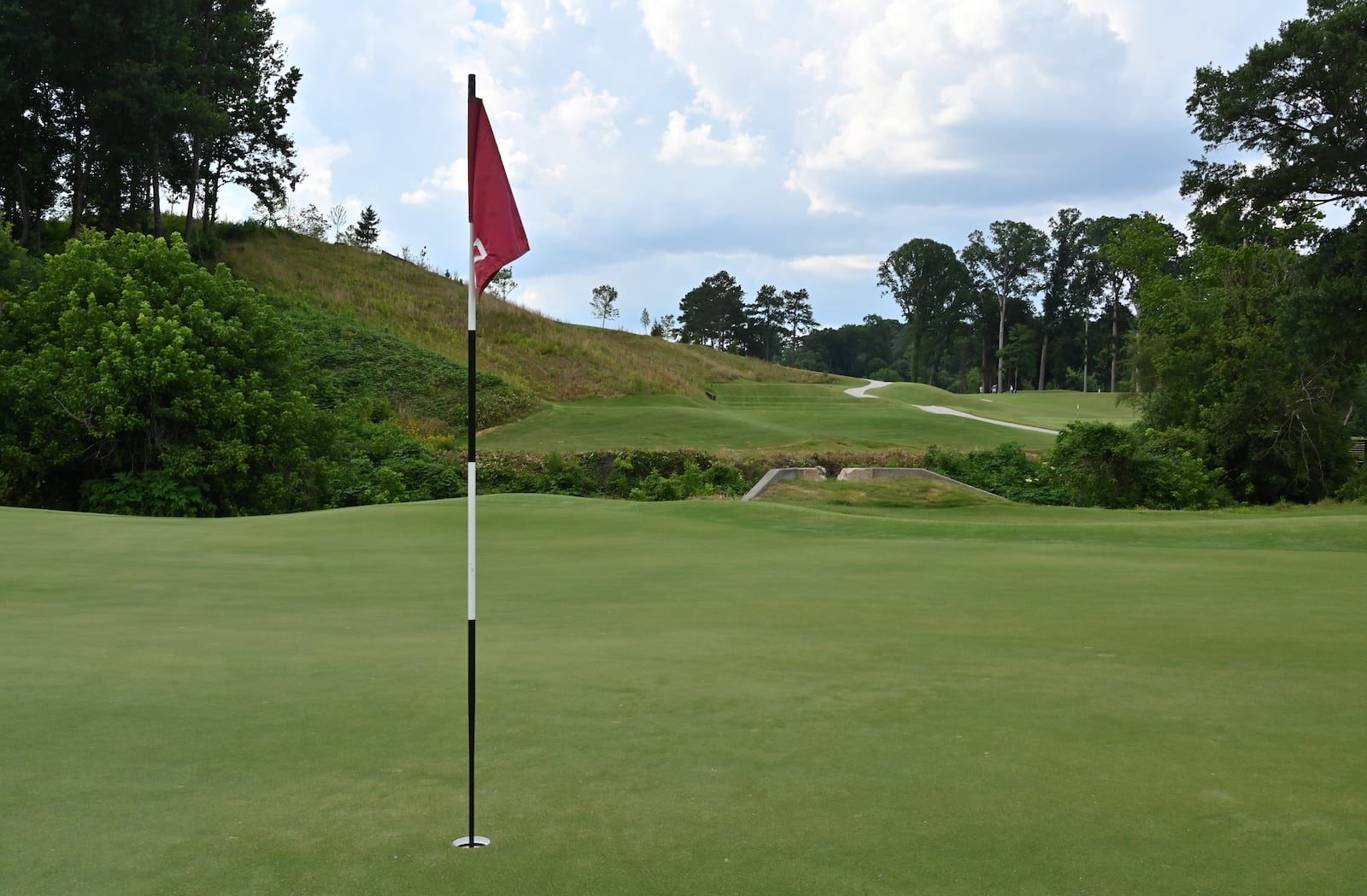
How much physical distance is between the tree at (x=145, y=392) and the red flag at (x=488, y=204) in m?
27.1

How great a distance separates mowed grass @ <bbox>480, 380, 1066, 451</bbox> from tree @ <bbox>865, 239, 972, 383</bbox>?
63.9 metres

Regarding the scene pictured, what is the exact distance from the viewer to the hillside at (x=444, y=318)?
6022 cm

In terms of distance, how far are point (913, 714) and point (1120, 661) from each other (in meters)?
2.49

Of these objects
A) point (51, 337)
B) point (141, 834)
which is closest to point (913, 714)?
point (141, 834)

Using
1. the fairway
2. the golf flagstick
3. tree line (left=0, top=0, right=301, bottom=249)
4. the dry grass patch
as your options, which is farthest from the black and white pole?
tree line (left=0, top=0, right=301, bottom=249)

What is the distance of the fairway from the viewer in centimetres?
4628

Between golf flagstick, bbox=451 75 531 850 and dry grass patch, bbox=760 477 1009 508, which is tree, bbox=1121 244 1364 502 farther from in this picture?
golf flagstick, bbox=451 75 531 850

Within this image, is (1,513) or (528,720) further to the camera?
(1,513)

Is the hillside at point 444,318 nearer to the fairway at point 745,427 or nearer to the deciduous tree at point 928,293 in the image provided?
the fairway at point 745,427

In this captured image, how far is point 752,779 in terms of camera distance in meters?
5.68

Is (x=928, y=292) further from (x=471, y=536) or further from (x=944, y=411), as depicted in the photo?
(x=471, y=536)

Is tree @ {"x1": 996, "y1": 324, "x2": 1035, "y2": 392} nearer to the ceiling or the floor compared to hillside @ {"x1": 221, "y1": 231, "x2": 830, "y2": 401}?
nearer to the ceiling

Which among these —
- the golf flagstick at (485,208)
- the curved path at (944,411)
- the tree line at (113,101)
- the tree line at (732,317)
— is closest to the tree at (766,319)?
the tree line at (732,317)

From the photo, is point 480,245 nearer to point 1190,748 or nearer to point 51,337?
point 1190,748
